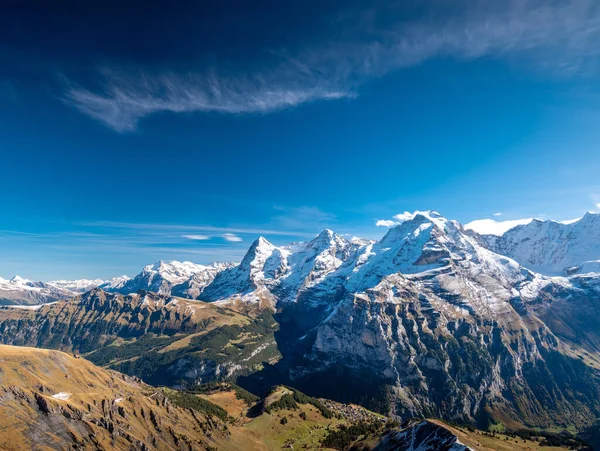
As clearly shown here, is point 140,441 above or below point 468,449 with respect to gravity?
below

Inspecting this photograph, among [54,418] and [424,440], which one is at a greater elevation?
[54,418]

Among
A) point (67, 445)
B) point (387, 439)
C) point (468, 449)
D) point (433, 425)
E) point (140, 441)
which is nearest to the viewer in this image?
point (468, 449)

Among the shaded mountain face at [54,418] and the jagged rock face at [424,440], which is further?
the jagged rock face at [424,440]

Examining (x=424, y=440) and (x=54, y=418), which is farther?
(x=424, y=440)

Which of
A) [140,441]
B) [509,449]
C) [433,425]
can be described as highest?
[433,425]

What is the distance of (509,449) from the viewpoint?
168 m

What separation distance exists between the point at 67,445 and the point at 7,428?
24214mm

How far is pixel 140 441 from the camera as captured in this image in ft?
592

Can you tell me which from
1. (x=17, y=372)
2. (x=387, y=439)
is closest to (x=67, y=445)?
(x=17, y=372)

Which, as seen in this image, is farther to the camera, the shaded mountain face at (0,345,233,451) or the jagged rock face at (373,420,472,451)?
the jagged rock face at (373,420,472,451)

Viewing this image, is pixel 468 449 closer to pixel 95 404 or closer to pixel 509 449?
pixel 509 449

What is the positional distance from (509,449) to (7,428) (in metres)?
225

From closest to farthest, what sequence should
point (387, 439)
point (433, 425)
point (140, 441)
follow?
point (433, 425)
point (140, 441)
point (387, 439)

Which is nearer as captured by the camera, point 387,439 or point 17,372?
point 17,372
